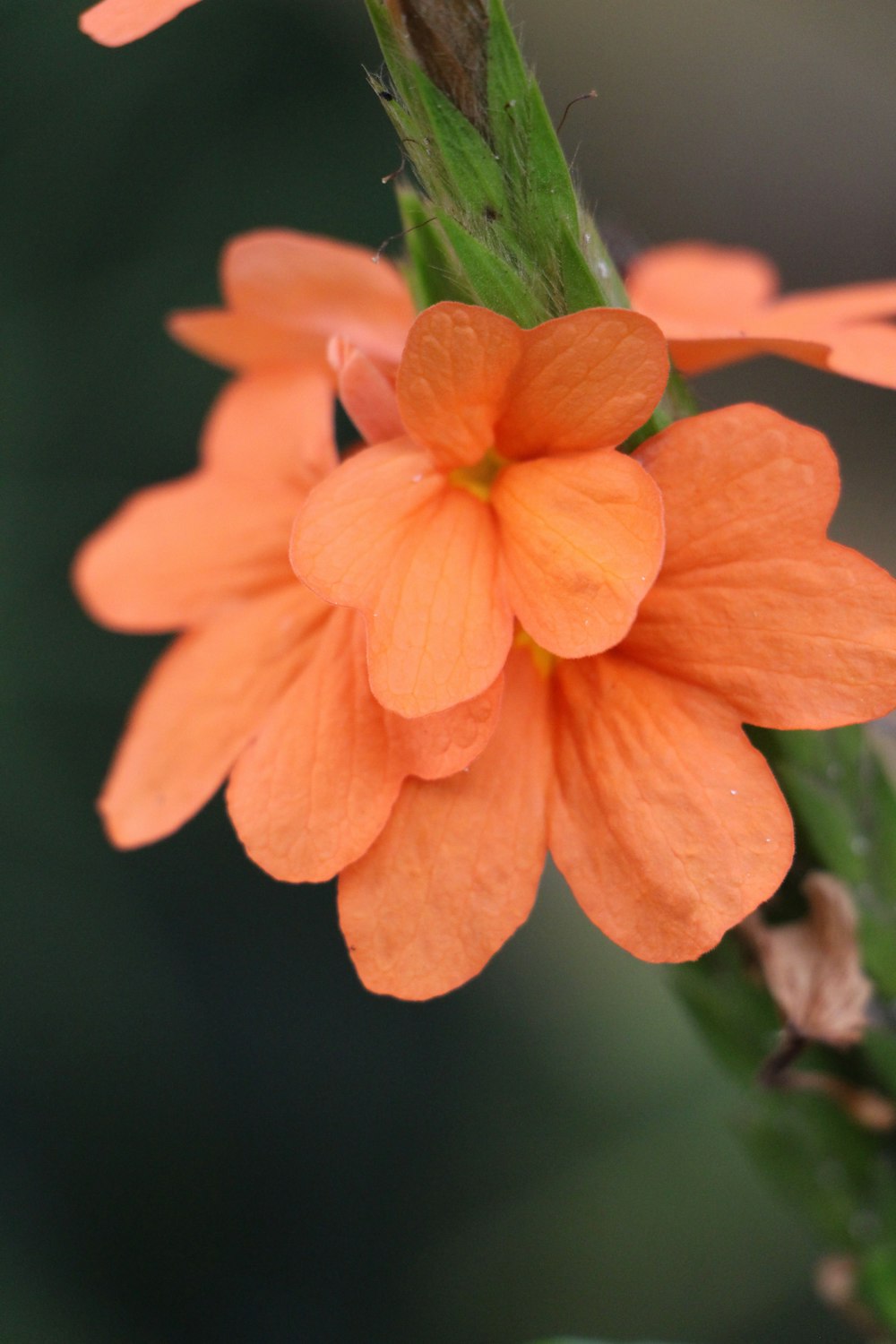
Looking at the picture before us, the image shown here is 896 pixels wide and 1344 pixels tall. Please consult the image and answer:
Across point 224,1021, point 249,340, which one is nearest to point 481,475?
point 249,340

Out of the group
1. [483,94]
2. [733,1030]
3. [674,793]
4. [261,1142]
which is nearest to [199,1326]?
[261,1142]

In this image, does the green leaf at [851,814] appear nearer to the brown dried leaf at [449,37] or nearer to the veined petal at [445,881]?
the veined petal at [445,881]

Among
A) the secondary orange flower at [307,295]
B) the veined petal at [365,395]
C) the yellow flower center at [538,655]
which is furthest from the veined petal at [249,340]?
the yellow flower center at [538,655]

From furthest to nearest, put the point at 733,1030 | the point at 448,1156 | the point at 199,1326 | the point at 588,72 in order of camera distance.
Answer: the point at 588,72 → the point at 448,1156 → the point at 199,1326 → the point at 733,1030

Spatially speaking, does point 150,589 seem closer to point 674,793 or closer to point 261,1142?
point 674,793

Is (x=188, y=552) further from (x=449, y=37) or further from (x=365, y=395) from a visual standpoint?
(x=449, y=37)

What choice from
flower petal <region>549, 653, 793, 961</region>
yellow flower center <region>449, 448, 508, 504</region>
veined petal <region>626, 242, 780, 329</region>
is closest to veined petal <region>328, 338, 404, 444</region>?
yellow flower center <region>449, 448, 508, 504</region>
